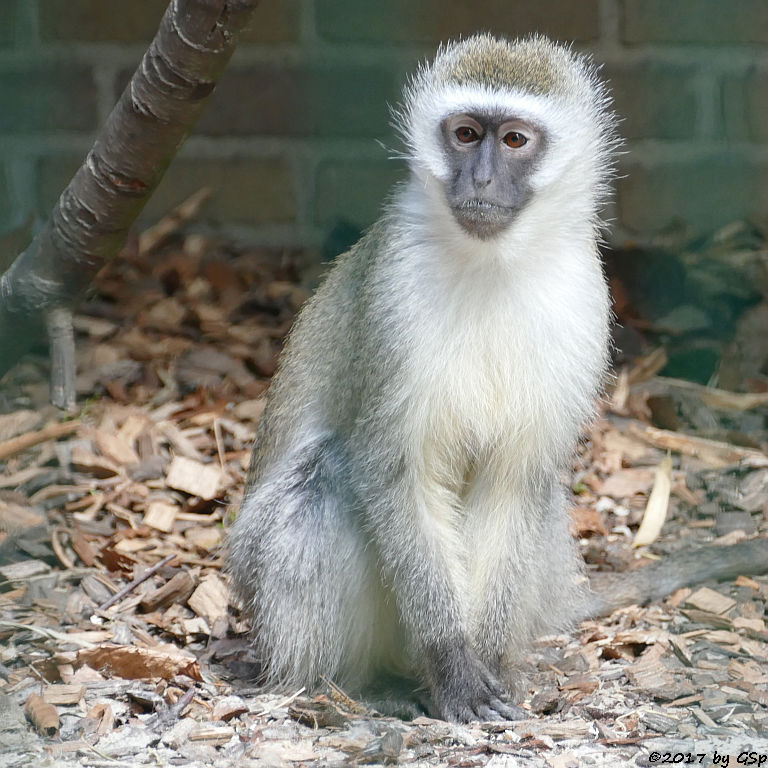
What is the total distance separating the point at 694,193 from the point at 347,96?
2.46 metres

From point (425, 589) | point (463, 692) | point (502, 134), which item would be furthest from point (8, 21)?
point (463, 692)

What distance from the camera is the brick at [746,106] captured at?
317 inches

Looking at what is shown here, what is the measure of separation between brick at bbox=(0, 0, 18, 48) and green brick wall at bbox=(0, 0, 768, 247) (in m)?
0.02

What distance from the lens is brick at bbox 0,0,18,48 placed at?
7625 millimetres

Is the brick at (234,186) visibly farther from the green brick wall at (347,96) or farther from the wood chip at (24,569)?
the wood chip at (24,569)

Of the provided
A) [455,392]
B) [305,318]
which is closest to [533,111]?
[455,392]

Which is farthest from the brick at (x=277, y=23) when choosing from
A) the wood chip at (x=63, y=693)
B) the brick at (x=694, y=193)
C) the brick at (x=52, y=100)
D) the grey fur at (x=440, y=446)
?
the wood chip at (x=63, y=693)

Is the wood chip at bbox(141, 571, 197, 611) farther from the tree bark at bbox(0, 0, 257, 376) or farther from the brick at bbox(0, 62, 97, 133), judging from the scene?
the brick at bbox(0, 62, 97, 133)

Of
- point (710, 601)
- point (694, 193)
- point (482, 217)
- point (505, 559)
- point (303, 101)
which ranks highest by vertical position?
point (303, 101)

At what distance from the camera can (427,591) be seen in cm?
473

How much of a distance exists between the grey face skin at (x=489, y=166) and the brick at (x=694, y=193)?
3809mm

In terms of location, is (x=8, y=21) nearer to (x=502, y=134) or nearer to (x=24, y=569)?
(x=24, y=569)

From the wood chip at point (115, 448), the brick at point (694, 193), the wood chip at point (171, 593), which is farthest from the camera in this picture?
the brick at point (694, 193)

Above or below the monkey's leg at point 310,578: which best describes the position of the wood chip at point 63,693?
below
